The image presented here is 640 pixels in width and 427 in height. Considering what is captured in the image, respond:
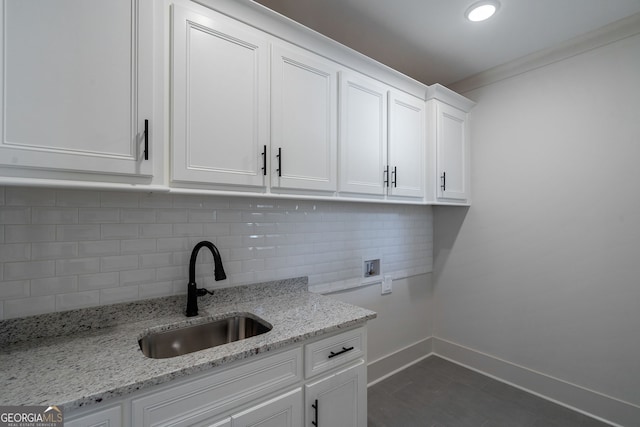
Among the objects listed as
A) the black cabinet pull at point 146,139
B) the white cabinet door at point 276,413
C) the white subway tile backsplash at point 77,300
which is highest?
the black cabinet pull at point 146,139

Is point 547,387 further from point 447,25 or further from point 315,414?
point 447,25

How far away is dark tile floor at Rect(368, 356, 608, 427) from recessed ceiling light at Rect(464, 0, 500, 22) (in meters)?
2.61

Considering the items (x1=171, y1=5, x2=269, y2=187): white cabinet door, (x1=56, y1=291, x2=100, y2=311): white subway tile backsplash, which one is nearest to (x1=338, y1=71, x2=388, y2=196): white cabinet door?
(x1=171, y1=5, x2=269, y2=187): white cabinet door

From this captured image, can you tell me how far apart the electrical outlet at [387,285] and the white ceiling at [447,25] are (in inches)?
71.9

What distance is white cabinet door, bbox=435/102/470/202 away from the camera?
7.86ft

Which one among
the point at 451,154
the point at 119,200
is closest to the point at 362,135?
the point at 451,154

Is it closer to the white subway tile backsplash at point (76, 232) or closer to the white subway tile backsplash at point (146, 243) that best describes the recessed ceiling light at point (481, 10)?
the white subway tile backsplash at point (146, 243)

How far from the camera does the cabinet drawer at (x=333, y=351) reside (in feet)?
4.32

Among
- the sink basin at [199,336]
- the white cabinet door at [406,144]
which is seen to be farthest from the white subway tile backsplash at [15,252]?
the white cabinet door at [406,144]

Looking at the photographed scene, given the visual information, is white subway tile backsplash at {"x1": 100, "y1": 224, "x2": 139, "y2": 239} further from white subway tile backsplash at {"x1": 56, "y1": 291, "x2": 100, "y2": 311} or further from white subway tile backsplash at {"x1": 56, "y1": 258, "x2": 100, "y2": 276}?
white subway tile backsplash at {"x1": 56, "y1": 291, "x2": 100, "y2": 311}

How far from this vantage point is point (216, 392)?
3.50 feet

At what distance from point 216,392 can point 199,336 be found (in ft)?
1.50

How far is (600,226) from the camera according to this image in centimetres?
203

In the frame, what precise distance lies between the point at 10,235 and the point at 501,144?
3.15m
